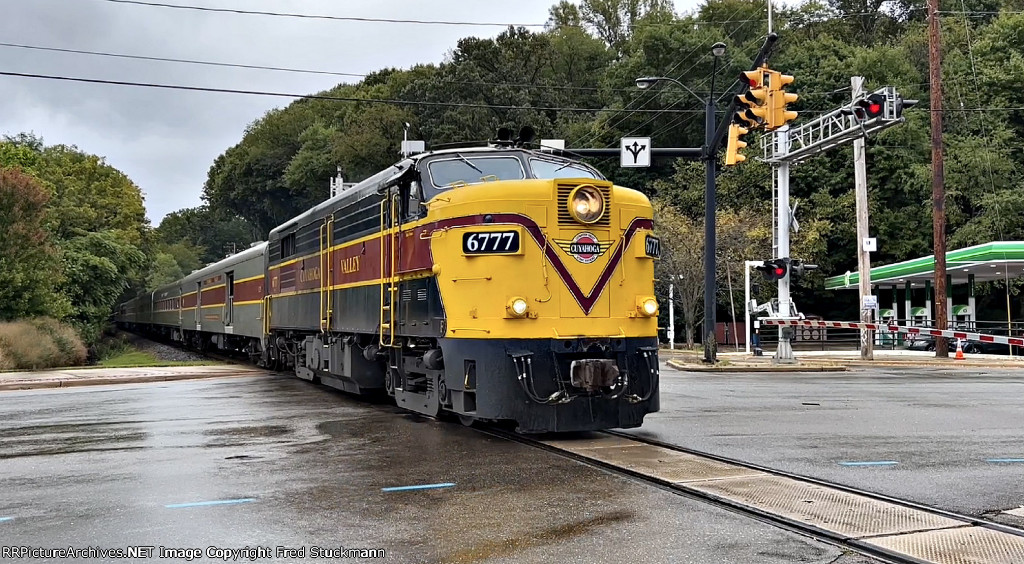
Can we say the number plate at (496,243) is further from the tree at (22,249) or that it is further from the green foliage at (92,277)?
the green foliage at (92,277)

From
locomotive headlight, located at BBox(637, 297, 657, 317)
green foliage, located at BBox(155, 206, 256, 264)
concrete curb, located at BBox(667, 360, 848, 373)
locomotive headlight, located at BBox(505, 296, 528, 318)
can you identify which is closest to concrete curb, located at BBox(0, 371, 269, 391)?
concrete curb, located at BBox(667, 360, 848, 373)

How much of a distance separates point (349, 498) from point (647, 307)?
458cm

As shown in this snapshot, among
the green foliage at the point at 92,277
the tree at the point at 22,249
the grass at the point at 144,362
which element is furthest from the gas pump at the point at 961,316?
the green foliage at the point at 92,277

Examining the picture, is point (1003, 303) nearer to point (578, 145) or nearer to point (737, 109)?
point (578, 145)

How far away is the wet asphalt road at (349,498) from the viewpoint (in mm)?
5770

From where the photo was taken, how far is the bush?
88.2ft

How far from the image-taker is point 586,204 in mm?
10180

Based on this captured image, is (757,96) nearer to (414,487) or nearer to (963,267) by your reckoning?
(414,487)

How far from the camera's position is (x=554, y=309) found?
993cm

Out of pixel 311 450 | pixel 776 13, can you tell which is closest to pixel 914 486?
pixel 311 450

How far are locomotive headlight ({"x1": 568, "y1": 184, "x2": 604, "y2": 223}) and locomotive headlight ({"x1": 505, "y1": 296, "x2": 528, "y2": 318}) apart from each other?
121 centimetres

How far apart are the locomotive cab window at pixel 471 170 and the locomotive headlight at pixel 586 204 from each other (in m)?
1.30

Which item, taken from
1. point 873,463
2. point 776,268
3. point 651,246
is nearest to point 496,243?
point 651,246

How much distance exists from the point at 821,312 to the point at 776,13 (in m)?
21.6
